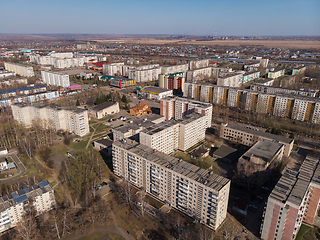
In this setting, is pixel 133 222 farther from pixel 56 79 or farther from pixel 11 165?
pixel 56 79

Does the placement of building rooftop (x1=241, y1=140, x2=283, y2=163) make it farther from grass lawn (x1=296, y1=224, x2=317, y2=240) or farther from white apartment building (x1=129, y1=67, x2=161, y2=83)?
white apartment building (x1=129, y1=67, x2=161, y2=83)

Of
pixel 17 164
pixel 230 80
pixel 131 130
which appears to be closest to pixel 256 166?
pixel 131 130

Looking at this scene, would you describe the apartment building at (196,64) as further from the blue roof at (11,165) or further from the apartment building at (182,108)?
the blue roof at (11,165)

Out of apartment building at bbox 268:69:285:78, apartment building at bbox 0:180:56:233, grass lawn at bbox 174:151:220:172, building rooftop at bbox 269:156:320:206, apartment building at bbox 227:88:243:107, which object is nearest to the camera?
building rooftop at bbox 269:156:320:206

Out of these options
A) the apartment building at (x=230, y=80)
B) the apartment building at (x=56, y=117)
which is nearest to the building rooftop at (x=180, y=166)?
the apartment building at (x=56, y=117)

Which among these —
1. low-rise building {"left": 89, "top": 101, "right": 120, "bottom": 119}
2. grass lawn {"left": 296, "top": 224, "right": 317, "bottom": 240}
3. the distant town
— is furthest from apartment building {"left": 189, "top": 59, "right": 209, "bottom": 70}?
grass lawn {"left": 296, "top": 224, "right": 317, "bottom": 240}

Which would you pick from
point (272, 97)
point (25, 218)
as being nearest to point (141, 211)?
point (25, 218)
